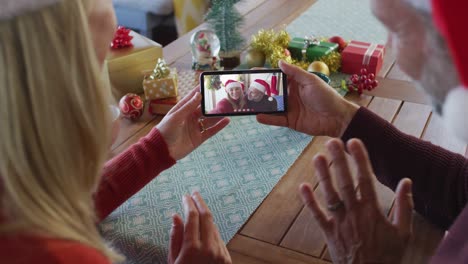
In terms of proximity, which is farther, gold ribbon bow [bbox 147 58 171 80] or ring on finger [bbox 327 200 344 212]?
gold ribbon bow [bbox 147 58 171 80]

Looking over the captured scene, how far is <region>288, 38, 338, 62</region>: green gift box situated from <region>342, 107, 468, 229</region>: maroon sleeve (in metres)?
0.47

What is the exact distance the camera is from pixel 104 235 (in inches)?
32.7

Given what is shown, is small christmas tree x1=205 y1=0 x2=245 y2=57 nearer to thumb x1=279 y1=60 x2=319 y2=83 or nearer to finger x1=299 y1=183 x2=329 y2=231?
thumb x1=279 y1=60 x2=319 y2=83

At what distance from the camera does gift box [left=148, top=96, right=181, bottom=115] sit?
1.17 meters

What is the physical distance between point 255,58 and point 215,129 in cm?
37

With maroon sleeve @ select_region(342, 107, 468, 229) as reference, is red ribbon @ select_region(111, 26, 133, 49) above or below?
above

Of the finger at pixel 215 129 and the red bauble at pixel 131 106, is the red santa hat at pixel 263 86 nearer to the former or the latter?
the finger at pixel 215 129

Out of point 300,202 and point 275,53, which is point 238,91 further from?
point 275,53

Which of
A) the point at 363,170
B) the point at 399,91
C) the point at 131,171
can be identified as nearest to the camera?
the point at 363,170

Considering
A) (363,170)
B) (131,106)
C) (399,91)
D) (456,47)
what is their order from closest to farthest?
(456,47)
(363,170)
(131,106)
(399,91)

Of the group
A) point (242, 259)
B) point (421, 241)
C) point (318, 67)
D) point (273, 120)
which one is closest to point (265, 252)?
point (242, 259)

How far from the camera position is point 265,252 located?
0.77 metres

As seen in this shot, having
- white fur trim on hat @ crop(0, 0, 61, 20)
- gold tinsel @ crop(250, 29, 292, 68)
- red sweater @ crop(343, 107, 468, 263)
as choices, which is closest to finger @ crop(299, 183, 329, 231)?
red sweater @ crop(343, 107, 468, 263)

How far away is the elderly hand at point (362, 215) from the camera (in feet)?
2.21
